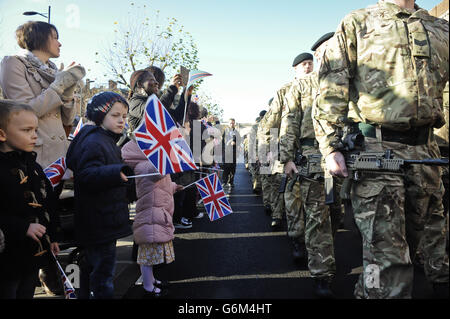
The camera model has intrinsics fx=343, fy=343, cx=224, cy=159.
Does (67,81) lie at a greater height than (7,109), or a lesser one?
greater

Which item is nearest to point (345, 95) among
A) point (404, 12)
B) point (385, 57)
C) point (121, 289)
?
point (385, 57)

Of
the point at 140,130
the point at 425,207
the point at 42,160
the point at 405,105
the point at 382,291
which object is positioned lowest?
the point at 382,291

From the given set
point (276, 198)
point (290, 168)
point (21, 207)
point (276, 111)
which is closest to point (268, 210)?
point (276, 198)

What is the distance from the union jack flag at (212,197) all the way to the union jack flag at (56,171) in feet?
7.55

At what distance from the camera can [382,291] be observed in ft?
6.89

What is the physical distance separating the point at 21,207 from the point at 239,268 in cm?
260

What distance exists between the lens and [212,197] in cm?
501

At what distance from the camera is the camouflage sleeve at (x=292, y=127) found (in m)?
4.18

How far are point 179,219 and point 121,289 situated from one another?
3157 mm

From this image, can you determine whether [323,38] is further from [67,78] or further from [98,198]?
[98,198]

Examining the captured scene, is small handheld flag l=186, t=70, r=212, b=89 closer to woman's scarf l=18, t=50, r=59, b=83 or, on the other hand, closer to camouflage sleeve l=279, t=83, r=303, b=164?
camouflage sleeve l=279, t=83, r=303, b=164

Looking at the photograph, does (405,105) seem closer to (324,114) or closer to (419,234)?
(324,114)

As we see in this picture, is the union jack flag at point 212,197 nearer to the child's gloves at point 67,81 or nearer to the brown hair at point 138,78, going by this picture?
the brown hair at point 138,78

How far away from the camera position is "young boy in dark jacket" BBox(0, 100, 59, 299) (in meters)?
2.00
